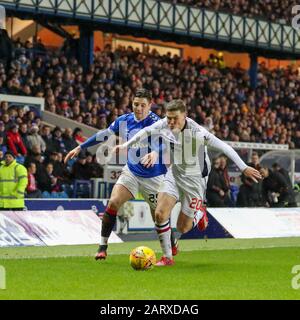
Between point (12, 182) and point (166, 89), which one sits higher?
point (166, 89)

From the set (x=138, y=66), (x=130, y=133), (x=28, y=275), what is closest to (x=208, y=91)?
(x=138, y=66)

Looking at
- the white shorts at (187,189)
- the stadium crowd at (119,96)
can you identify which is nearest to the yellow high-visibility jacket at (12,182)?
the stadium crowd at (119,96)

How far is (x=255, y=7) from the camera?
44.2 m

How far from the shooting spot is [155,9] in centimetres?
3756

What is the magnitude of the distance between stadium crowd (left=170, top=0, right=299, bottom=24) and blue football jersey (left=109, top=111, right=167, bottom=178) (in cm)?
2549

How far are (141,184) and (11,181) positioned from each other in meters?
6.70

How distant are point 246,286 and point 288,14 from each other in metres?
37.1

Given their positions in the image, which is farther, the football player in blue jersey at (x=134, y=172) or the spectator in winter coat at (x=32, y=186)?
the spectator in winter coat at (x=32, y=186)

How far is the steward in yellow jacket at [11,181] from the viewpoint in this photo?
1959 centimetres

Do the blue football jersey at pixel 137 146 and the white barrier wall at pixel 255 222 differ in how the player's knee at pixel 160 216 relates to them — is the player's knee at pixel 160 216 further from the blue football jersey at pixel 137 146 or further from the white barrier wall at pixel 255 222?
the white barrier wall at pixel 255 222

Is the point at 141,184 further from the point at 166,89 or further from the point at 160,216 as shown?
the point at 166,89

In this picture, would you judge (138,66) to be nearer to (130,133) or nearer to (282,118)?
(282,118)

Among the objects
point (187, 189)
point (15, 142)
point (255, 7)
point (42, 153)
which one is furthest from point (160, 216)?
point (255, 7)

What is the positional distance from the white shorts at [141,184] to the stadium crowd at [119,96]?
27.3 ft
